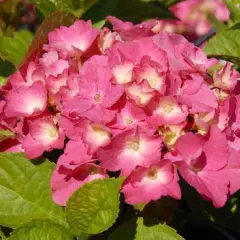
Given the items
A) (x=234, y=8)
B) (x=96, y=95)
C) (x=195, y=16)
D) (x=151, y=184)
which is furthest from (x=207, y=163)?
(x=195, y=16)

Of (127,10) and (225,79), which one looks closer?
(225,79)

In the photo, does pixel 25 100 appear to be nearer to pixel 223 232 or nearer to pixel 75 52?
pixel 75 52

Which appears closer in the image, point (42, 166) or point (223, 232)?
point (42, 166)

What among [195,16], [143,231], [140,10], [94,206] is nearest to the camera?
[94,206]

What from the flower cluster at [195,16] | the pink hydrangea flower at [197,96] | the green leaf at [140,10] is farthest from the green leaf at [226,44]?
the flower cluster at [195,16]

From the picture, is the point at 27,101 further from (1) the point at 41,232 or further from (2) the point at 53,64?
(1) the point at 41,232

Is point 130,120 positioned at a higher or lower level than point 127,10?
higher

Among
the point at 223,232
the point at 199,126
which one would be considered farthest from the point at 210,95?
the point at 223,232
